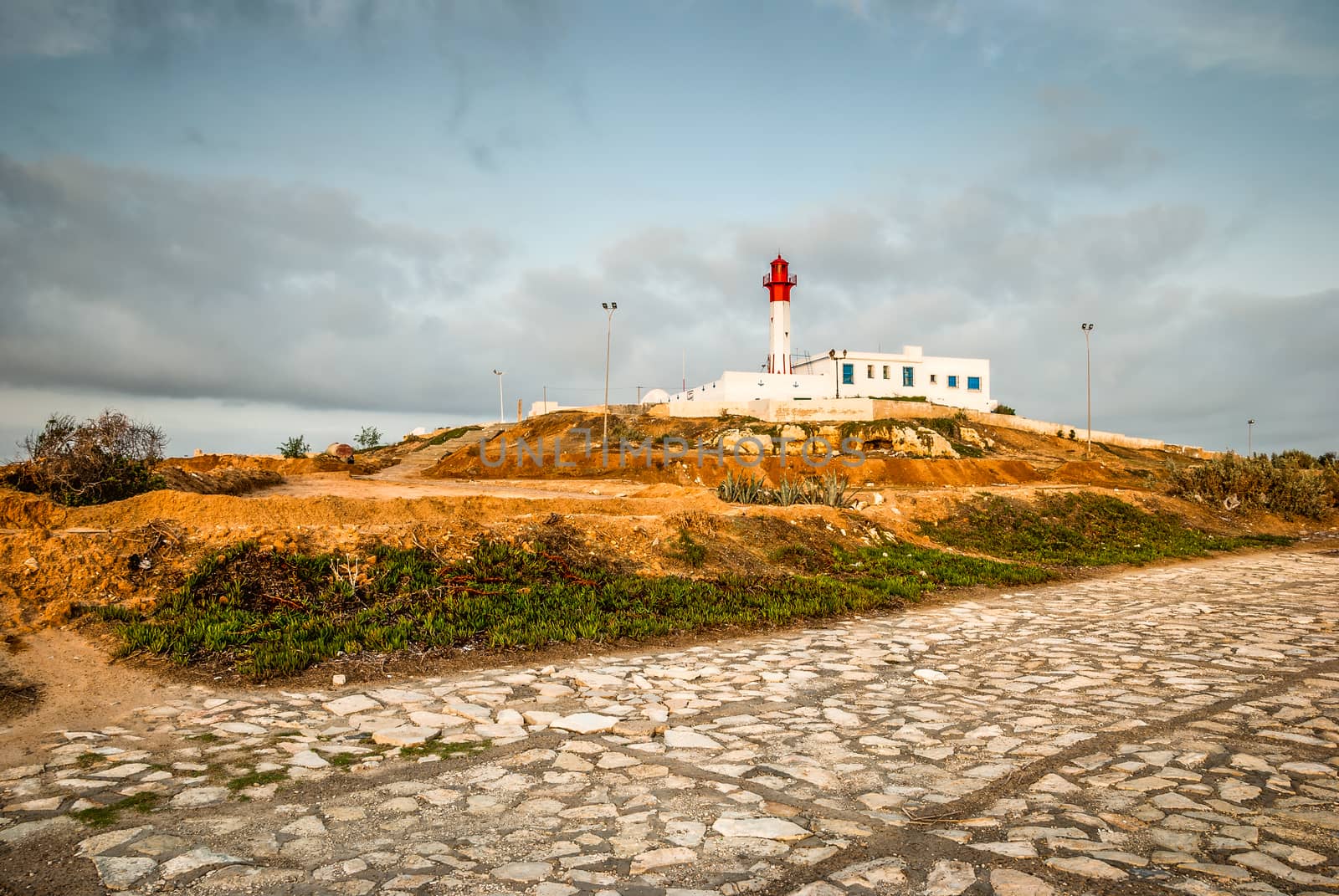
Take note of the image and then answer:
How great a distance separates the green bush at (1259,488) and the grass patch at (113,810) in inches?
936

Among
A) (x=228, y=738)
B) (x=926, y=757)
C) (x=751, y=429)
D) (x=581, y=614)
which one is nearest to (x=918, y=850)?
(x=926, y=757)

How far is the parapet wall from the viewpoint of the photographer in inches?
1697

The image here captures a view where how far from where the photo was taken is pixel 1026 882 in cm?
276

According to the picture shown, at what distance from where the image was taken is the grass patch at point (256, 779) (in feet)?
12.2

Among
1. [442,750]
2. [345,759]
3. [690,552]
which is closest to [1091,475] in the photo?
[690,552]

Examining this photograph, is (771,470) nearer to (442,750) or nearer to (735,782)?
(442,750)

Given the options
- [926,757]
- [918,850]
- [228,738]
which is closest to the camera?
[918,850]

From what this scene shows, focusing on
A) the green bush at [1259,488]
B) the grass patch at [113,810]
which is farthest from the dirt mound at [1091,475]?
the grass patch at [113,810]

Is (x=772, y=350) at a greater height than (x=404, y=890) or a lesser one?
greater

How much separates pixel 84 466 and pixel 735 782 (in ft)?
46.6

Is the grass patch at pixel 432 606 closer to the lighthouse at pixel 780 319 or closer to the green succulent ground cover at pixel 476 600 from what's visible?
the green succulent ground cover at pixel 476 600

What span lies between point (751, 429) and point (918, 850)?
118 ft

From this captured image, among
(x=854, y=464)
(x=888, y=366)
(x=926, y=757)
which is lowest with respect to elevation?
(x=926, y=757)

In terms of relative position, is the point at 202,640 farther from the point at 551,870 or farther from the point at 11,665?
the point at 551,870
